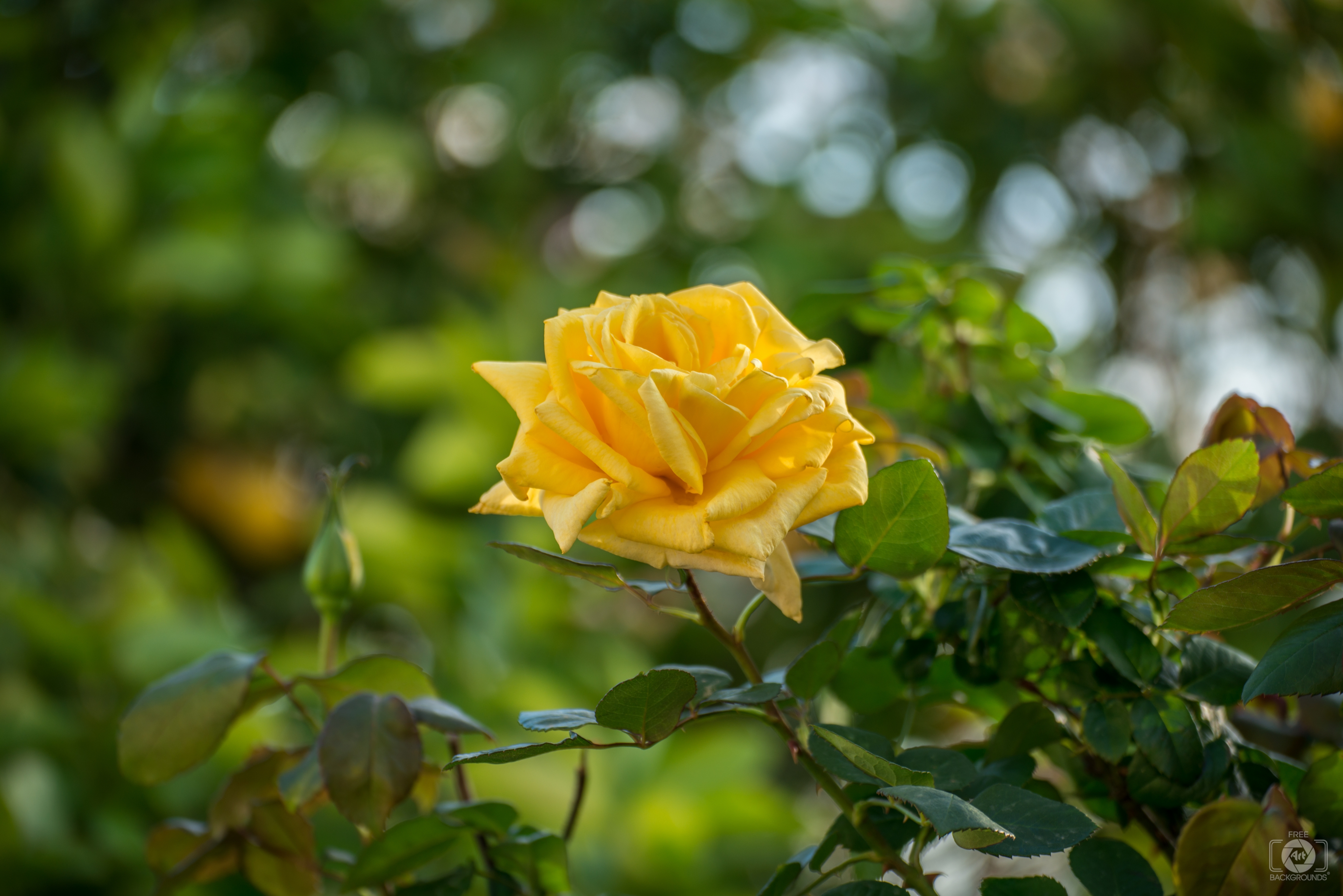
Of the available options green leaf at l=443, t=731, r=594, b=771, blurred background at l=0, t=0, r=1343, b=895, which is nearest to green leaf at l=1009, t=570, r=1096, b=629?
green leaf at l=443, t=731, r=594, b=771

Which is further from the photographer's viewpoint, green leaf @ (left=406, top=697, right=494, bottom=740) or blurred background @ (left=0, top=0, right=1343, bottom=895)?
blurred background @ (left=0, top=0, right=1343, bottom=895)

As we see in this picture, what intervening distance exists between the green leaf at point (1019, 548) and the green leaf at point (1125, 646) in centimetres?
2

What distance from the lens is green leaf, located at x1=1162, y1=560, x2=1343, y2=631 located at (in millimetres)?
194

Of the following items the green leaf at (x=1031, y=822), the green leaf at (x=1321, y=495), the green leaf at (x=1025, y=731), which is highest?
the green leaf at (x=1321, y=495)

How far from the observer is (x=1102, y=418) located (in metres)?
0.31

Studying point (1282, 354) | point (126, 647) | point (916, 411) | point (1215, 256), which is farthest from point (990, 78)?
point (126, 647)

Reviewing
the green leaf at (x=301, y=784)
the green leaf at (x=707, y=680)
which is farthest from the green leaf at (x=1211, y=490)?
the green leaf at (x=301, y=784)

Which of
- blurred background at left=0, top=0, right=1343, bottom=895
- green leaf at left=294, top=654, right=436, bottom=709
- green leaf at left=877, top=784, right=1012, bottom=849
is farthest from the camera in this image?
blurred background at left=0, top=0, right=1343, bottom=895

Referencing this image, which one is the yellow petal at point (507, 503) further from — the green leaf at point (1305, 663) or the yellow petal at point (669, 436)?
the green leaf at point (1305, 663)

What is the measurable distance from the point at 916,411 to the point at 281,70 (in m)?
1.03

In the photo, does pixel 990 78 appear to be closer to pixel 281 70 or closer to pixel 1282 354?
pixel 1282 354

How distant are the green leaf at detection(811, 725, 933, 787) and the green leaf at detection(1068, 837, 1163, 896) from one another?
0.05 metres

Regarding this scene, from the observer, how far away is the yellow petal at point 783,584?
7.6 inches

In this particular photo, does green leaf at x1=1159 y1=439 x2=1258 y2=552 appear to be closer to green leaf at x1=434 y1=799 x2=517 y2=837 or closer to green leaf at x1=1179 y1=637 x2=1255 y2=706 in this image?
green leaf at x1=1179 y1=637 x2=1255 y2=706
